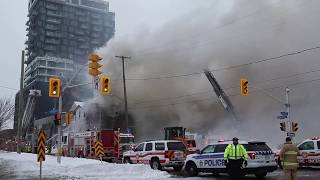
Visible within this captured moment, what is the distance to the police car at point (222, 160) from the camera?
627 inches

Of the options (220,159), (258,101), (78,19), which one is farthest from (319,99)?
(78,19)

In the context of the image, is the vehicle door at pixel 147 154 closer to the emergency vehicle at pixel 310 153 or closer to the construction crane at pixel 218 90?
the emergency vehicle at pixel 310 153

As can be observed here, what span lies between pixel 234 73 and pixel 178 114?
957 centimetres

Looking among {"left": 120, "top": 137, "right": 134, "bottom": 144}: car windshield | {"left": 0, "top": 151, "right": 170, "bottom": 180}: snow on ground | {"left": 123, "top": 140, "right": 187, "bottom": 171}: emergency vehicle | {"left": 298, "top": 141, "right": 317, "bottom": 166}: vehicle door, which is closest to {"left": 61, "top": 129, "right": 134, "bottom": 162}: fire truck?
{"left": 120, "top": 137, "right": 134, "bottom": 144}: car windshield

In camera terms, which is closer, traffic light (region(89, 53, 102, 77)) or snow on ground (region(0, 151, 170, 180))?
snow on ground (region(0, 151, 170, 180))

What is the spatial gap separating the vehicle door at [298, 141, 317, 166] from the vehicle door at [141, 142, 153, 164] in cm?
702

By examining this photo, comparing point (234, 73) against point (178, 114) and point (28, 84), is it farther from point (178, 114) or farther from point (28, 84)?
point (28, 84)

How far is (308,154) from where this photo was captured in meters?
20.7

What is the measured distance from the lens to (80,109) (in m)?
53.8

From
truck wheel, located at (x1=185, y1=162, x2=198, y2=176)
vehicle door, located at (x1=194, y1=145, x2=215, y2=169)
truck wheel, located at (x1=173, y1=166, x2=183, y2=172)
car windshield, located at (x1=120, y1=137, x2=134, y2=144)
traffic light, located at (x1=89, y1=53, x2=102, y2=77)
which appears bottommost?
truck wheel, located at (x1=173, y1=166, x2=183, y2=172)

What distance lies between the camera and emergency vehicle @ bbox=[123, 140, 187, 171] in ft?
70.7

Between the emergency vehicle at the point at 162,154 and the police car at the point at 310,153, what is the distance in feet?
17.9

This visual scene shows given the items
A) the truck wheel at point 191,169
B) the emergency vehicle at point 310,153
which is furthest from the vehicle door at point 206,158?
the emergency vehicle at point 310,153

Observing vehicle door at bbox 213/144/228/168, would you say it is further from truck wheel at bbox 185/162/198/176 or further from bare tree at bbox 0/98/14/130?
bare tree at bbox 0/98/14/130
